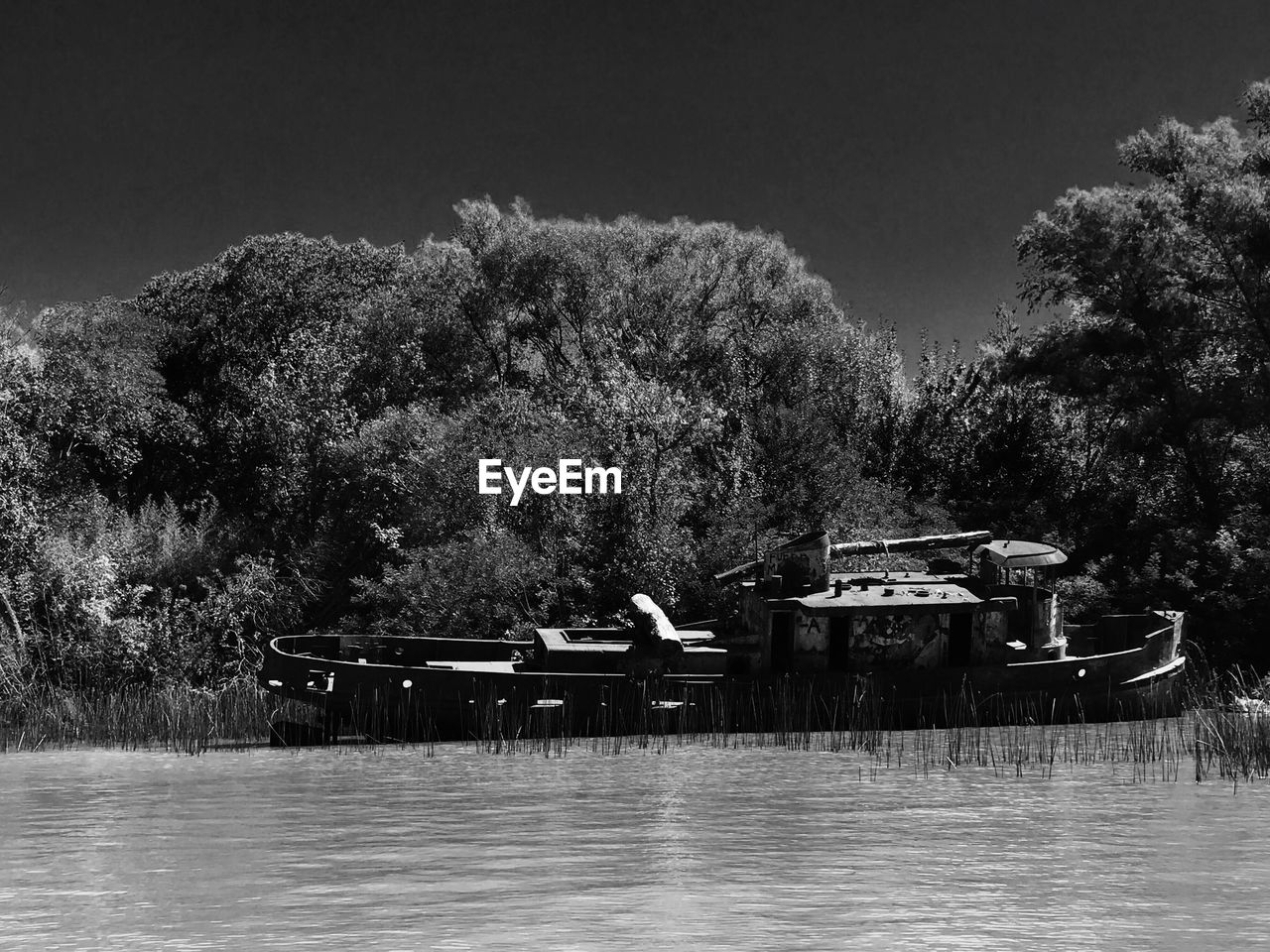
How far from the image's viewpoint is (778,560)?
2823 cm

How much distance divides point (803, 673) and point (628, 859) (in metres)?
14.0

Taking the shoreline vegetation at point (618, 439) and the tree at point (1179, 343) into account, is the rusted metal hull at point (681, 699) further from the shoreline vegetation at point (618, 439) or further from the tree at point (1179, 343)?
the tree at point (1179, 343)

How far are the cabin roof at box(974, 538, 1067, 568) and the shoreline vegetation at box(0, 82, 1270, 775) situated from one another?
29.1 ft

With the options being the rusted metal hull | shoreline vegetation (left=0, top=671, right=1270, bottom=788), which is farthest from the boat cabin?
shoreline vegetation (left=0, top=671, right=1270, bottom=788)

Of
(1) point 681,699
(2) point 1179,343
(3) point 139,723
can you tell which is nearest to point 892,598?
(1) point 681,699

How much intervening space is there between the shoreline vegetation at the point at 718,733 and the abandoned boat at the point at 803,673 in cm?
10

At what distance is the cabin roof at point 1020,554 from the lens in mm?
28125

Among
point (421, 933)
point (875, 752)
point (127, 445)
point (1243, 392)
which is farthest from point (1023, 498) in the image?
point (421, 933)

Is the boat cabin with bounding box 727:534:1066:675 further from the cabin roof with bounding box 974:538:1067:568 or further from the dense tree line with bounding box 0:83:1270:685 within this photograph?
the dense tree line with bounding box 0:83:1270:685

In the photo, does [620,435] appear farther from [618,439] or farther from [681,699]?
[681,699]

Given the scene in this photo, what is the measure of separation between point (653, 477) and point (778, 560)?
1541 cm

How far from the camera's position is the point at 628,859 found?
1348cm

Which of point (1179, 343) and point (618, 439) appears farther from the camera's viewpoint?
point (618, 439)

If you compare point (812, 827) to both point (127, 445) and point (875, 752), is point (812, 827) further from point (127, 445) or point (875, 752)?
point (127, 445)
